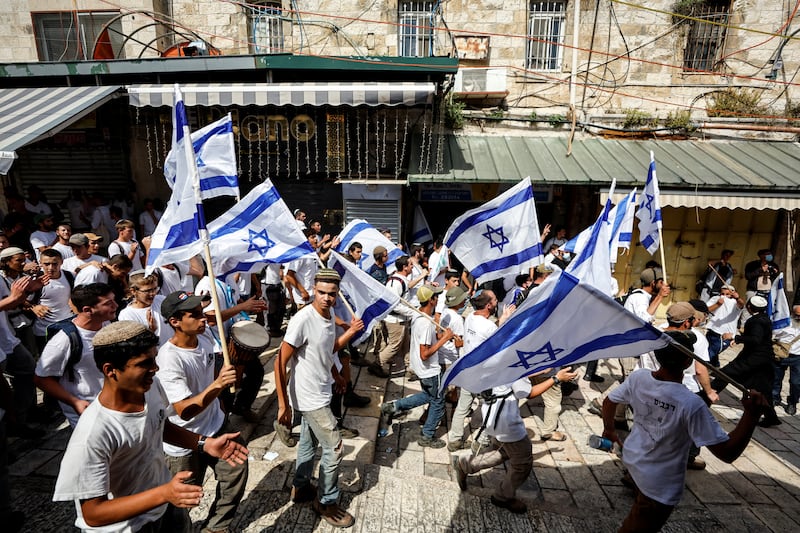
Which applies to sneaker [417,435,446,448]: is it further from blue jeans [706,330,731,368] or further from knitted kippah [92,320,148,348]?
blue jeans [706,330,731,368]

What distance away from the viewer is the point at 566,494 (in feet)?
15.6

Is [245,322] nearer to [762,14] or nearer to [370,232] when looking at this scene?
[370,232]

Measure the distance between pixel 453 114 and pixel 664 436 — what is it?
9.83 m

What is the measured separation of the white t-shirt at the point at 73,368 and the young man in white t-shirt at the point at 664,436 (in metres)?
4.39

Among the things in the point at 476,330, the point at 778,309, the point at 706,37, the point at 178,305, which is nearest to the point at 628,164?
the point at 778,309

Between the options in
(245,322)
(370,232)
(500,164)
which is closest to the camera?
(245,322)

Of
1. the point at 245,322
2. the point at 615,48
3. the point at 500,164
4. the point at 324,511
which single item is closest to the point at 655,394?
the point at 324,511

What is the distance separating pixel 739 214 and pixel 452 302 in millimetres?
10336

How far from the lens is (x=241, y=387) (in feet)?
17.4

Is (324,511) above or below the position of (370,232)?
below

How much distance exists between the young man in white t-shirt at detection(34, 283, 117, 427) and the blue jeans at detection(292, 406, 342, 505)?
1.77 m

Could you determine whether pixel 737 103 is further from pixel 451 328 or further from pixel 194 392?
pixel 194 392

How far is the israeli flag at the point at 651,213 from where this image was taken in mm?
6152

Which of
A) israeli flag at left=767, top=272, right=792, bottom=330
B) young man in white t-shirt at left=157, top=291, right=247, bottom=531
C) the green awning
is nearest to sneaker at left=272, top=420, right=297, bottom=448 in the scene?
young man in white t-shirt at left=157, top=291, right=247, bottom=531
